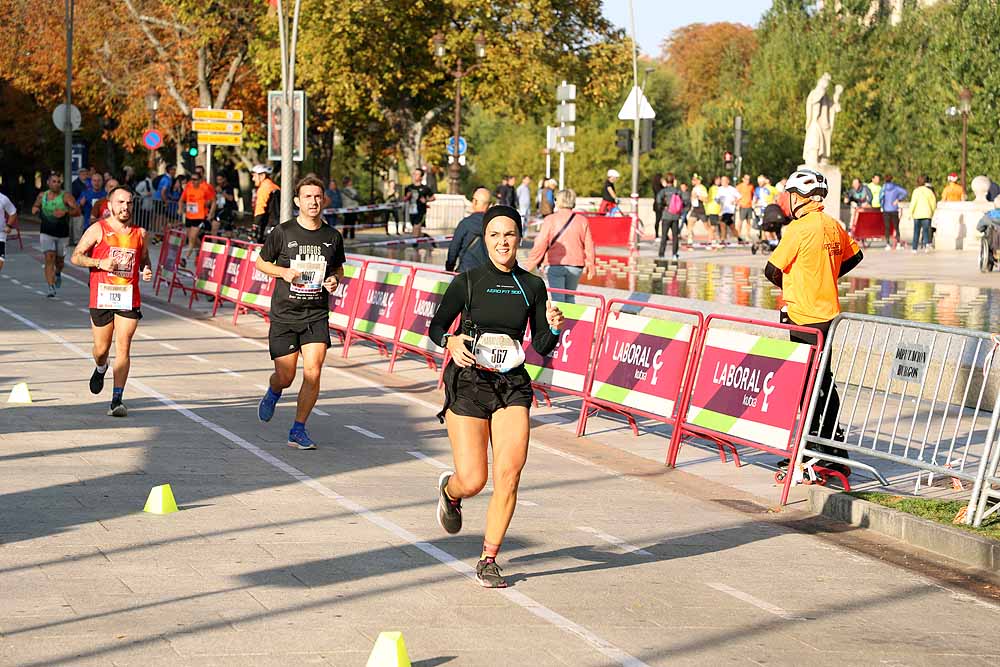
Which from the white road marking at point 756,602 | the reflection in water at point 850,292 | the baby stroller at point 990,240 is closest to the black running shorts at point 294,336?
the white road marking at point 756,602

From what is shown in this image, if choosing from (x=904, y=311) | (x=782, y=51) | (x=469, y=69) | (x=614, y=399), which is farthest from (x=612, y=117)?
(x=614, y=399)

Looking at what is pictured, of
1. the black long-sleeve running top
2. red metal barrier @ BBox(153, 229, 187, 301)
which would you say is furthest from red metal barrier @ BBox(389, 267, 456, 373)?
red metal barrier @ BBox(153, 229, 187, 301)

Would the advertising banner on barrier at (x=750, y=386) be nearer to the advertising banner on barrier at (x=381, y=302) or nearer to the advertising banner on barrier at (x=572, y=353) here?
the advertising banner on barrier at (x=572, y=353)

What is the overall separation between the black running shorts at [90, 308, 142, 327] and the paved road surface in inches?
32.6

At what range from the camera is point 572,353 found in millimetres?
13805

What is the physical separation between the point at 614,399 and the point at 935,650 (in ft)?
20.4

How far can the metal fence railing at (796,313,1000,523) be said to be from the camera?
33.0 feet

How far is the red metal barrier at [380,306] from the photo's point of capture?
58.9ft

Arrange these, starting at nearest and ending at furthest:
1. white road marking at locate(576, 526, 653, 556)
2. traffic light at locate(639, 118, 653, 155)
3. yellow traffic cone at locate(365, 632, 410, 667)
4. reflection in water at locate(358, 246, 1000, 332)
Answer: yellow traffic cone at locate(365, 632, 410, 667), white road marking at locate(576, 526, 653, 556), reflection in water at locate(358, 246, 1000, 332), traffic light at locate(639, 118, 653, 155)

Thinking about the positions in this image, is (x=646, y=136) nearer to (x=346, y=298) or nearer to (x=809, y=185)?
(x=346, y=298)

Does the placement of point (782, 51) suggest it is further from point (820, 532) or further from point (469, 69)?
point (820, 532)

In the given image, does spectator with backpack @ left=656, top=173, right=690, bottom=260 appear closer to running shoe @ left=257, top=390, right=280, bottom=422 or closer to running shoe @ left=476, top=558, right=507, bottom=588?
running shoe @ left=257, top=390, right=280, bottom=422

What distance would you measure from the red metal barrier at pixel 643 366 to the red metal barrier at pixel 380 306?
4.63 metres

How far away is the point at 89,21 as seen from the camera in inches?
2176
